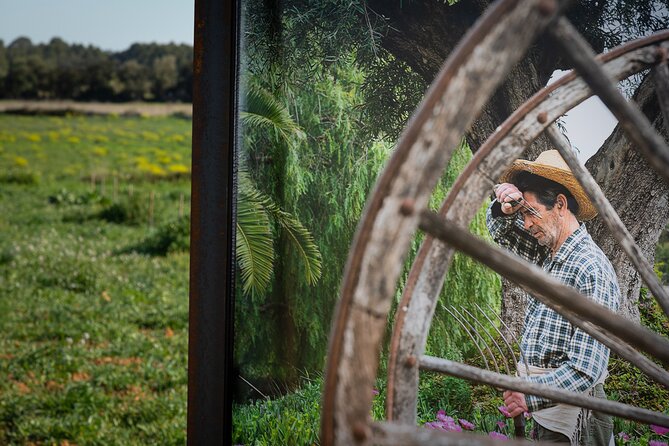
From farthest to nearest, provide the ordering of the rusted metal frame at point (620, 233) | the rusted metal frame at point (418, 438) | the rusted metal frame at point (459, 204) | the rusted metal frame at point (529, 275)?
1. the rusted metal frame at point (620, 233)
2. the rusted metal frame at point (459, 204)
3. the rusted metal frame at point (529, 275)
4. the rusted metal frame at point (418, 438)

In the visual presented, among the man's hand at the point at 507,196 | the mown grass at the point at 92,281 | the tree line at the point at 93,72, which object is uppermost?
the tree line at the point at 93,72

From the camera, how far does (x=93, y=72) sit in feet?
24.8

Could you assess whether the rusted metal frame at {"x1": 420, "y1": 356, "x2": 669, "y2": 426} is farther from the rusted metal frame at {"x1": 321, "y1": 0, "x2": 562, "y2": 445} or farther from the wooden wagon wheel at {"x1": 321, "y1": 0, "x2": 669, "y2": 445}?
the rusted metal frame at {"x1": 321, "y1": 0, "x2": 562, "y2": 445}

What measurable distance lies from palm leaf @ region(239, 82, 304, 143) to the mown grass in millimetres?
2645

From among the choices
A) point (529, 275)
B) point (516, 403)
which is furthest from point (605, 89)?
point (516, 403)

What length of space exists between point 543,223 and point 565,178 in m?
0.16

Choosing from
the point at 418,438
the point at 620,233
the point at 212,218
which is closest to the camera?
the point at 418,438

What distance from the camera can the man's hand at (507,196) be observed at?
236cm

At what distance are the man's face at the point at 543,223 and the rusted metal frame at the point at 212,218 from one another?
3.58ft

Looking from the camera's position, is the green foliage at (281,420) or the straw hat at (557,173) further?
the green foliage at (281,420)

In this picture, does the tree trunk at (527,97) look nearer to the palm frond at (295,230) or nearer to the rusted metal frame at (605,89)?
the palm frond at (295,230)

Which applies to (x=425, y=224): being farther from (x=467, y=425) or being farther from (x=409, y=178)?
(x=467, y=425)

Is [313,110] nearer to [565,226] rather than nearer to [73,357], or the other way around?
[565,226]

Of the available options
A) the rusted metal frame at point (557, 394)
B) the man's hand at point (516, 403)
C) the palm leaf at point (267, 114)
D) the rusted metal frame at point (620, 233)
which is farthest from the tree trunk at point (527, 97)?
the rusted metal frame at point (557, 394)
